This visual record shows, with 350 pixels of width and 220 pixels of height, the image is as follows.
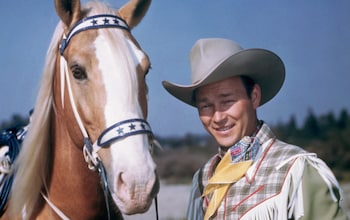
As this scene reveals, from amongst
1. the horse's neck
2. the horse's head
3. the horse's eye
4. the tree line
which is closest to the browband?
the horse's head

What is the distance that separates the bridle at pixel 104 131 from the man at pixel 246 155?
354 millimetres

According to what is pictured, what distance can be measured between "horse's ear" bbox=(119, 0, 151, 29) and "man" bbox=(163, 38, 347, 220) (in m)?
0.31

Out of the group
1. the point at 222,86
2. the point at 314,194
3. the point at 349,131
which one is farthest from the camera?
the point at 349,131

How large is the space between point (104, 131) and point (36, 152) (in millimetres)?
469

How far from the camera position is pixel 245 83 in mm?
2416

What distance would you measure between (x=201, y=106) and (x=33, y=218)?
0.92 metres

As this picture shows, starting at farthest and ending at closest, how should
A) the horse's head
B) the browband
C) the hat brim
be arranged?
1. the hat brim
2. the browband
3. the horse's head

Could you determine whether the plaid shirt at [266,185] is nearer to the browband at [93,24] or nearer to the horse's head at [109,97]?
the horse's head at [109,97]

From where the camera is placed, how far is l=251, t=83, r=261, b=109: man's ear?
239 centimetres

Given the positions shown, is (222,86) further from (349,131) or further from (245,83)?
(349,131)

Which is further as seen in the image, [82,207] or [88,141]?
[82,207]

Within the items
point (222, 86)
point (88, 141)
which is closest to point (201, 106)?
point (222, 86)

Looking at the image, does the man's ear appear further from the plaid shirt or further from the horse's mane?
the horse's mane

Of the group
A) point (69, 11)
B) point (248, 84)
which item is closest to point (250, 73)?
point (248, 84)
